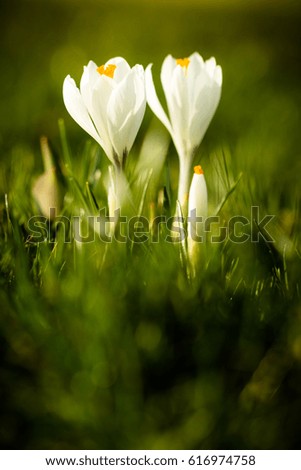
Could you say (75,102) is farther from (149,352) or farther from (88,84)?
(149,352)

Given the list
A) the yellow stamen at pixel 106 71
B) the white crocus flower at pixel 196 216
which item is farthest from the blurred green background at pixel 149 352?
the yellow stamen at pixel 106 71

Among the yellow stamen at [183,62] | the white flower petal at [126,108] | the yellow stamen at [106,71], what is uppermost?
the yellow stamen at [183,62]

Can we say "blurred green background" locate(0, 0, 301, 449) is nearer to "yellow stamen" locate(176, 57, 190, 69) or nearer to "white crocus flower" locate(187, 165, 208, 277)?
"white crocus flower" locate(187, 165, 208, 277)

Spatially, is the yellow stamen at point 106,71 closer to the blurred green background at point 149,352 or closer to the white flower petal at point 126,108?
the white flower petal at point 126,108

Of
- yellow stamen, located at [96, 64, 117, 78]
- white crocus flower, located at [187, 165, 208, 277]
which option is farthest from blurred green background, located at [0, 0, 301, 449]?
yellow stamen, located at [96, 64, 117, 78]

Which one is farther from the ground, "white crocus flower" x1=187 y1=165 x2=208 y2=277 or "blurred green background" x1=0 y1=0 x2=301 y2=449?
"white crocus flower" x1=187 y1=165 x2=208 y2=277

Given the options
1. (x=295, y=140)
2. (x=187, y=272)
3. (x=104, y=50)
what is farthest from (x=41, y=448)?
(x=104, y=50)

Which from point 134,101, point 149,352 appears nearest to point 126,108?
point 134,101
